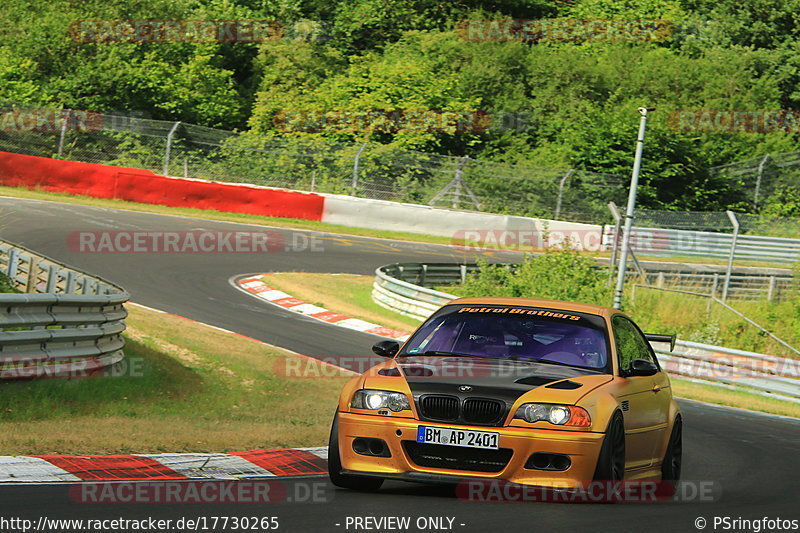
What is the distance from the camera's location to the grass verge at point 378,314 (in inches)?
699

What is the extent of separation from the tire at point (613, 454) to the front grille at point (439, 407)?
3.11 ft

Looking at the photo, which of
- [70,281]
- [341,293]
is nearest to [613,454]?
[70,281]

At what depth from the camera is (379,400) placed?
696cm

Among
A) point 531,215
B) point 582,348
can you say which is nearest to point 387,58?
point 531,215

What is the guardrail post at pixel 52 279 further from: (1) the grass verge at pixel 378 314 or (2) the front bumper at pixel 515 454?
(1) the grass verge at pixel 378 314

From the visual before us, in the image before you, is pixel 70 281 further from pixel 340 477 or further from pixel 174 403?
pixel 340 477

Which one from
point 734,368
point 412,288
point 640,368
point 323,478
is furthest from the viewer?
point 412,288

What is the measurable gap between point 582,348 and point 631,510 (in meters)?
Answer: 1.37

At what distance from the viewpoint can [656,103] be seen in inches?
1913

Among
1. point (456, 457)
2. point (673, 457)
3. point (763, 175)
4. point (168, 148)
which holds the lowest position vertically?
point (673, 457)

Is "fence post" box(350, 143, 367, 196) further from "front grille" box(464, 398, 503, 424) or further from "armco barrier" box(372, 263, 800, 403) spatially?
"front grille" box(464, 398, 503, 424)

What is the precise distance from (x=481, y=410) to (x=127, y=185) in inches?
1132

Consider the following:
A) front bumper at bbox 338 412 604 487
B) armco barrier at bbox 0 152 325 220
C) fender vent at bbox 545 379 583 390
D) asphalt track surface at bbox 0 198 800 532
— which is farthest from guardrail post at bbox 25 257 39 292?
armco barrier at bbox 0 152 325 220

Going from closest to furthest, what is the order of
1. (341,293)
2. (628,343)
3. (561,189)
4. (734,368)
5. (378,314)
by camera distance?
(628,343), (734,368), (378,314), (341,293), (561,189)
